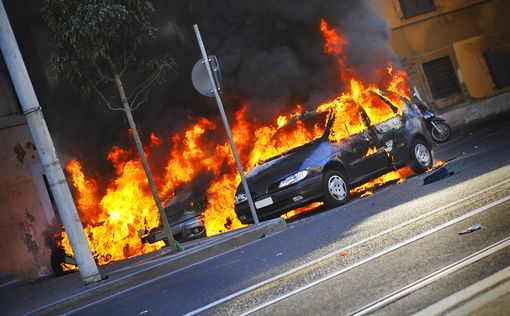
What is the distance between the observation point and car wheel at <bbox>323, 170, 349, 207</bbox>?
10367mm

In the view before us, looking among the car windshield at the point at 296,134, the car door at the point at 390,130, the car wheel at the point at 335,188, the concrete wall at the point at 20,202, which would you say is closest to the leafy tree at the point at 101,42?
the concrete wall at the point at 20,202

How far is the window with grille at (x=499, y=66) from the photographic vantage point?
23.9m

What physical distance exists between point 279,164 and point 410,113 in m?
3.12

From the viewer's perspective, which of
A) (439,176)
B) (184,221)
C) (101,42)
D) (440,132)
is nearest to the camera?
(439,176)

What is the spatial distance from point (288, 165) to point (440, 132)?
816cm

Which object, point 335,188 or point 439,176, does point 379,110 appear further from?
point 439,176

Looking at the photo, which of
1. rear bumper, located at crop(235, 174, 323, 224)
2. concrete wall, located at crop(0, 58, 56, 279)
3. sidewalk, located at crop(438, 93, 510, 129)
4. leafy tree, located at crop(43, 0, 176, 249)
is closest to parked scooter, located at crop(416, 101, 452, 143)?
sidewalk, located at crop(438, 93, 510, 129)

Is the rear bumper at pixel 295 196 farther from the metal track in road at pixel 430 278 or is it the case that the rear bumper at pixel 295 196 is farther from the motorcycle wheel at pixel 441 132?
the motorcycle wheel at pixel 441 132

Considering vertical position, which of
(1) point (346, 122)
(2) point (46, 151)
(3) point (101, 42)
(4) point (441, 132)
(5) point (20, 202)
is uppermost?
(3) point (101, 42)

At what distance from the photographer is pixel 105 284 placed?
8031 mm

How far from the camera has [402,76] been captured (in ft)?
61.4

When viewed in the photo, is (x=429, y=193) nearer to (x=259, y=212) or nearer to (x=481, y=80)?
(x=259, y=212)

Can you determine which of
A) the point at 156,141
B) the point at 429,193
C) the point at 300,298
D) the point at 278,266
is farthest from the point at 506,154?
the point at 156,141

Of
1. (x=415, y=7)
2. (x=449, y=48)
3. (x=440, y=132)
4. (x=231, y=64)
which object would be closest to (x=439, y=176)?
(x=440, y=132)
